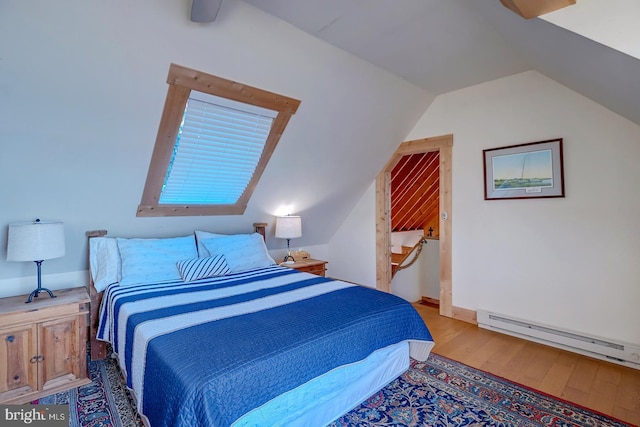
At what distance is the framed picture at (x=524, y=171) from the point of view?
9.01ft

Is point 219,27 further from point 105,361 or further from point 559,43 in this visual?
point 105,361

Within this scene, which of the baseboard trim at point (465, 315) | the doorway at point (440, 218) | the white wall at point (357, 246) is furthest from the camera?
the white wall at point (357, 246)

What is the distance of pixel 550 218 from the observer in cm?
279

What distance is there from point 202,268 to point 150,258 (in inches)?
16.7

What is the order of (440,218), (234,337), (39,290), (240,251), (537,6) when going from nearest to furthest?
(537,6) < (234,337) < (39,290) < (240,251) < (440,218)

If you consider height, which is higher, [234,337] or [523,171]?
[523,171]

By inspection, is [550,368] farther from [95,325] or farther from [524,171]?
[95,325]

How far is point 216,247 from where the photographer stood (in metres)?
3.00

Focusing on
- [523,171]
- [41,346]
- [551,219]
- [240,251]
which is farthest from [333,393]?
[523,171]

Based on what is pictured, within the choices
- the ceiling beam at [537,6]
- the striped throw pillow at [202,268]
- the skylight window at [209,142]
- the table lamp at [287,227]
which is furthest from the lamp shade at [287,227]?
the ceiling beam at [537,6]

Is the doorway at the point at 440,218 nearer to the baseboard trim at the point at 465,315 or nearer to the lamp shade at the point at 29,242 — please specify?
the baseboard trim at the point at 465,315

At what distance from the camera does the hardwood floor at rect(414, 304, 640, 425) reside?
2.00 metres

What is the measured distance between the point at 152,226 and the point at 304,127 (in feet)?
5.64

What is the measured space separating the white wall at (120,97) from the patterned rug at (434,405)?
3.74 ft
